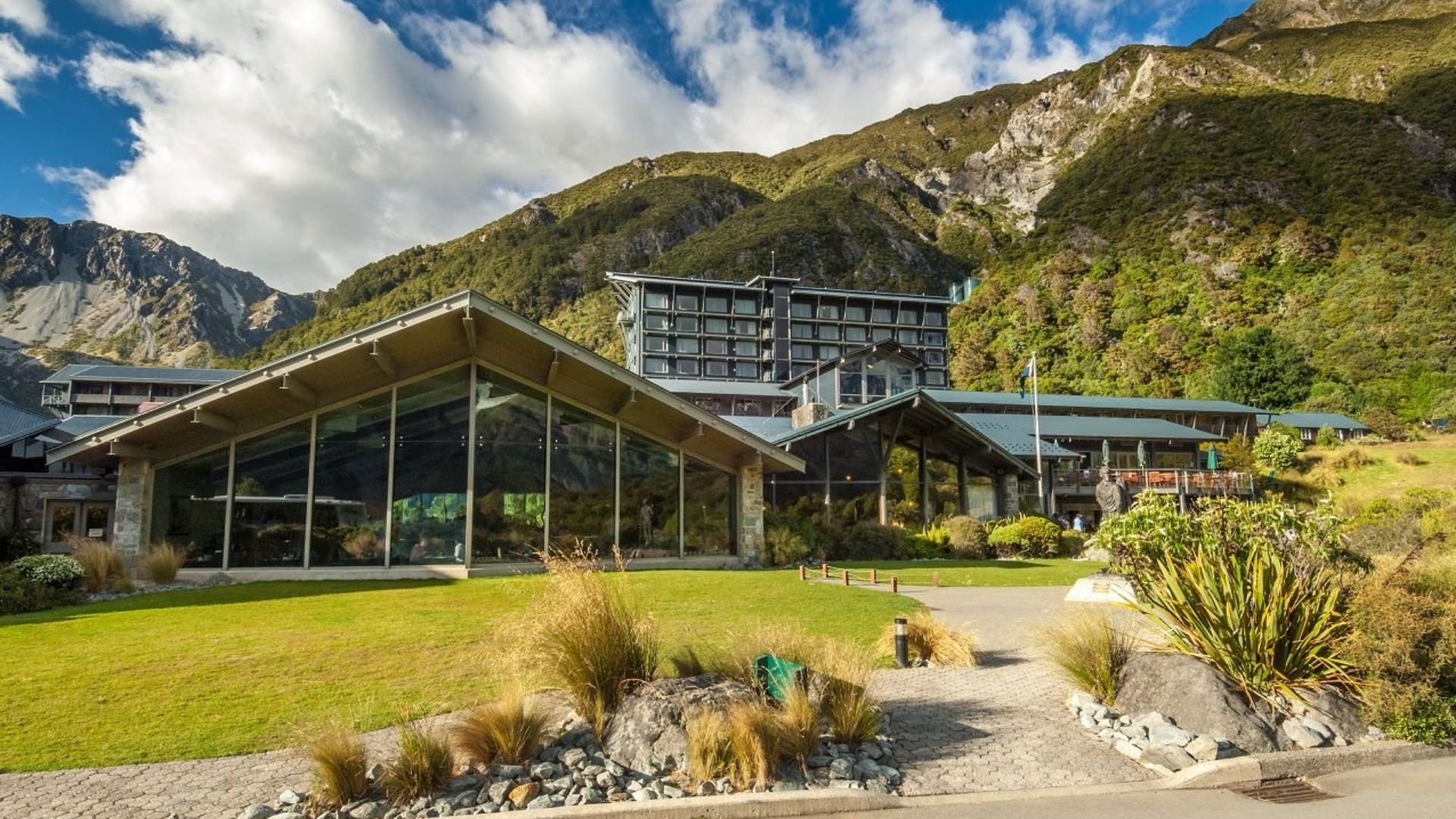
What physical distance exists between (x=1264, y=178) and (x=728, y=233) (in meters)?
62.7

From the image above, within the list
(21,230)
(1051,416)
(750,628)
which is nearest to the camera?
(750,628)

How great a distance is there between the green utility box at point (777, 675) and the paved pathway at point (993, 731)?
0.97m

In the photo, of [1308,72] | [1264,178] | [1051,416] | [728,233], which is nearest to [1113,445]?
[1051,416]

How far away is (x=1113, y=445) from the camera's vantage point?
45.2 meters

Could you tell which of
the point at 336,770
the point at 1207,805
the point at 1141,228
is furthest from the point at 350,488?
the point at 1141,228

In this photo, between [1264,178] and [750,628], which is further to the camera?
[1264,178]

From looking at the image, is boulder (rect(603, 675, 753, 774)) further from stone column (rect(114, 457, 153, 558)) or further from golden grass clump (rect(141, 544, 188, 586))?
stone column (rect(114, 457, 153, 558))

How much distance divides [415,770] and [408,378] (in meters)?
13.7

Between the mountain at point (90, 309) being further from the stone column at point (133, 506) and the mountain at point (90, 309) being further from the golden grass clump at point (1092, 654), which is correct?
the golden grass clump at point (1092, 654)

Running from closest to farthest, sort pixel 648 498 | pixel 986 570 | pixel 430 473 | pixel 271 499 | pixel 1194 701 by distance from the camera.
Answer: pixel 1194 701 < pixel 271 499 < pixel 430 473 < pixel 648 498 < pixel 986 570

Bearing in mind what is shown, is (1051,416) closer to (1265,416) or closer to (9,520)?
(1265,416)

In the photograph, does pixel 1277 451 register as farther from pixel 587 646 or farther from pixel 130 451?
pixel 130 451

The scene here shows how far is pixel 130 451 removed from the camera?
15727 mm

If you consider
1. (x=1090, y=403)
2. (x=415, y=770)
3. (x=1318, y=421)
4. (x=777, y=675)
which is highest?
(x=1090, y=403)
